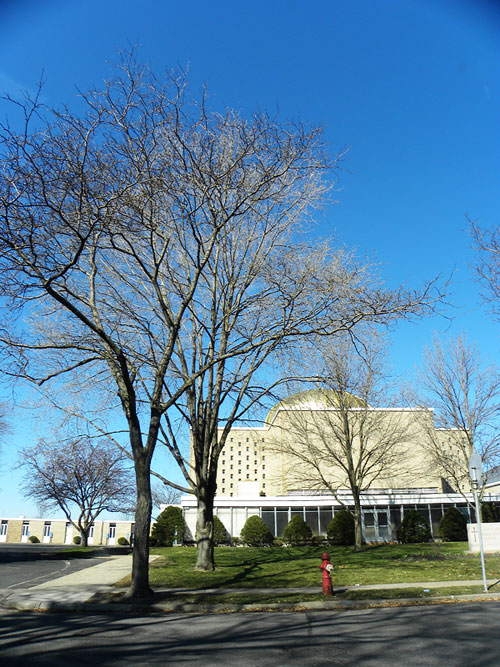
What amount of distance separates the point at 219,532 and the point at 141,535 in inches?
853

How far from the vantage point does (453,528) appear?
31250 millimetres

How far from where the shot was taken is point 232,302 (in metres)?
17.0

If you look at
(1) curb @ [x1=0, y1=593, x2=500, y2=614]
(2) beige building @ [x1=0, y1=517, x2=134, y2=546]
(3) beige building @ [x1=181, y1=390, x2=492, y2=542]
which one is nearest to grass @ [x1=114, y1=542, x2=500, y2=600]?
(1) curb @ [x1=0, y1=593, x2=500, y2=614]

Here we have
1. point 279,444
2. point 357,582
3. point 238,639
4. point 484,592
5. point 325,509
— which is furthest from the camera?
point 325,509

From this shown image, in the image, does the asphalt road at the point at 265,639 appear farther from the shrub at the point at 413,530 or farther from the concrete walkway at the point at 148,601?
the shrub at the point at 413,530

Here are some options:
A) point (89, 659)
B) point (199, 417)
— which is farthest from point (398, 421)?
point (89, 659)

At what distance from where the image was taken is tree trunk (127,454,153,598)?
1084 centimetres

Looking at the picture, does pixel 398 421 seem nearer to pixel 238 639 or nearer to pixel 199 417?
pixel 199 417

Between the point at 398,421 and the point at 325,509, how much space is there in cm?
1153

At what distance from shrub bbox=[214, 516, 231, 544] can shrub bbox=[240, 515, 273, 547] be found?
1311mm

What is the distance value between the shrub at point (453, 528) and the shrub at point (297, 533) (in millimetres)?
7896

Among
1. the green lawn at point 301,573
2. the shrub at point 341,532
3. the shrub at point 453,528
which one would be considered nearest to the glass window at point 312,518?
the shrub at point 341,532

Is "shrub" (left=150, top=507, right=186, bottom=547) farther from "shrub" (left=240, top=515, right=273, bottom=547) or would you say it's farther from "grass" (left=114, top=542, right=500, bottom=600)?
"grass" (left=114, top=542, right=500, bottom=600)

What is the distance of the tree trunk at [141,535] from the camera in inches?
427
